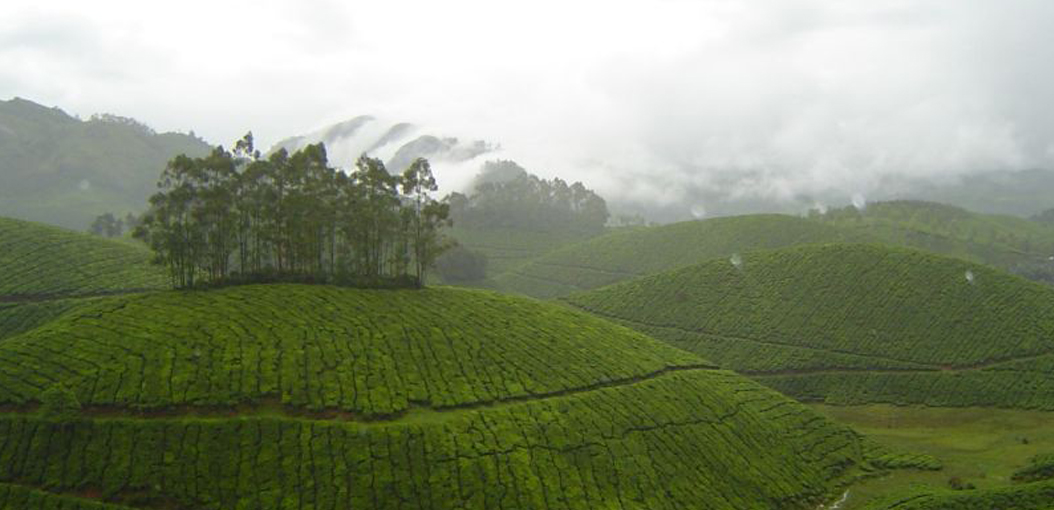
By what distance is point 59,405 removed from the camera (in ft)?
162

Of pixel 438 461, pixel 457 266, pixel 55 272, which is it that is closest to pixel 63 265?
pixel 55 272

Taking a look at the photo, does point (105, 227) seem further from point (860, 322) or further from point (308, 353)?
point (860, 322)

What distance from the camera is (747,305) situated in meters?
112

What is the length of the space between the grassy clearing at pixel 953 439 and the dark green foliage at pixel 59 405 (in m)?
54.3

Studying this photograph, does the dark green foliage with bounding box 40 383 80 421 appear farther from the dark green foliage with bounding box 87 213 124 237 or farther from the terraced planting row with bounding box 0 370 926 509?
the dark green foliage with bounding box 87 213 124 237

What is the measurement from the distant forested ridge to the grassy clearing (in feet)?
157

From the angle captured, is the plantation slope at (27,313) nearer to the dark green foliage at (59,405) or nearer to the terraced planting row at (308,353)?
the terraced planting row at (308,353)

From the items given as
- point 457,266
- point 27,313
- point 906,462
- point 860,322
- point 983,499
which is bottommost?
point 906,462

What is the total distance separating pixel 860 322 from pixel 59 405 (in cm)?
8958

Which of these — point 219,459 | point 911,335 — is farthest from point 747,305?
point 219,459

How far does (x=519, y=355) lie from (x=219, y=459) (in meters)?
26.8

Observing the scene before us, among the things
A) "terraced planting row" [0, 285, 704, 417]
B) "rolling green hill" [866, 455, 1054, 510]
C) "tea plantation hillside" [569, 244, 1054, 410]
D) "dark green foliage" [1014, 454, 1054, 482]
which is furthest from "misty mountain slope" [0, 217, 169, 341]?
"dark green foliage" [1014, 454, 1054, 482]

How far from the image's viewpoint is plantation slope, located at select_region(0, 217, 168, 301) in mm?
81938

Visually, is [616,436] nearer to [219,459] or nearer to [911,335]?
[219,459]
